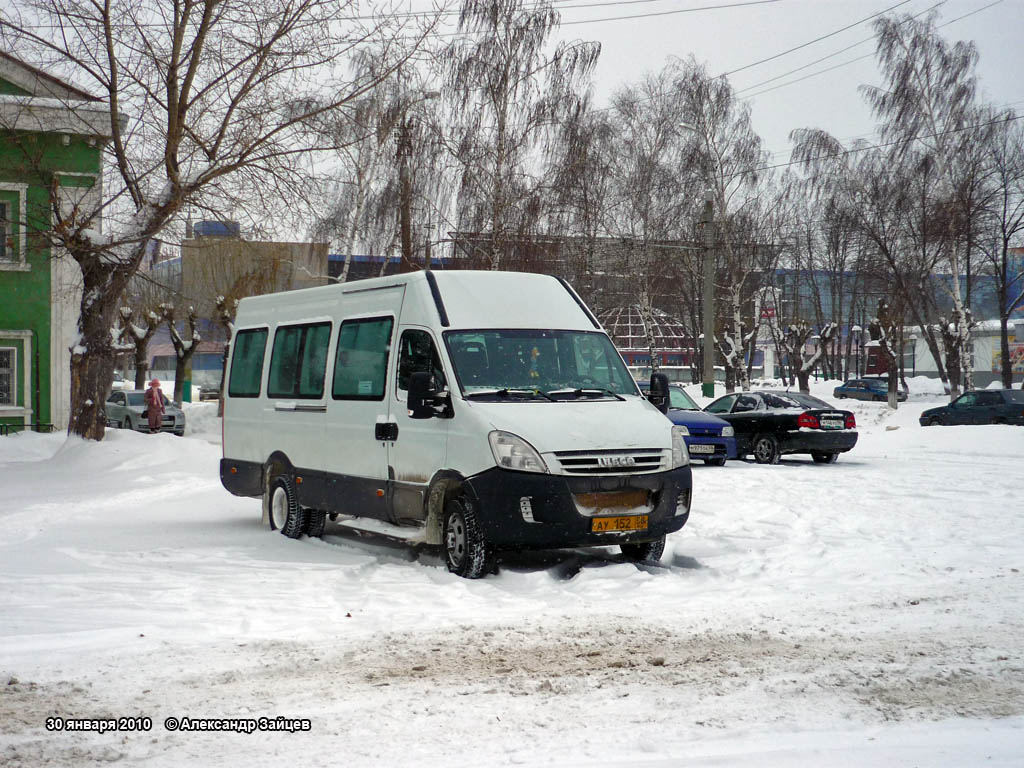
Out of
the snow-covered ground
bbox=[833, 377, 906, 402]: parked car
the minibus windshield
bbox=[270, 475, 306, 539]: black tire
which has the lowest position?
the snow-covered ground

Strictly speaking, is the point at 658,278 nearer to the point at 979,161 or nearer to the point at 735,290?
the point at 735,290

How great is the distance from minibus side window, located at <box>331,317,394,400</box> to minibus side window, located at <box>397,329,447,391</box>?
24 cm

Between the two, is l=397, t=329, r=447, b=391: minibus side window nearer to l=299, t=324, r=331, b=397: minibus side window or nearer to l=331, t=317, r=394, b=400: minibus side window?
l=331, t=317, r=394, b=400: minibus side window

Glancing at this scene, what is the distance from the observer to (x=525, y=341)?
996cm

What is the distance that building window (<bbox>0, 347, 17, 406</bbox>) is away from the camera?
28.4 meters

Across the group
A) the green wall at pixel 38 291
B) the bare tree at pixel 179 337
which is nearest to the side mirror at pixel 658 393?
the green wall at pixel 38 291

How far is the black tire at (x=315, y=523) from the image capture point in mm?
11789

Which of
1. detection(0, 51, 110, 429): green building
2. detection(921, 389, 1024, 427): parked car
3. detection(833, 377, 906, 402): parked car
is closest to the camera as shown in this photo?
detection(0, 51, 110, 429): green building

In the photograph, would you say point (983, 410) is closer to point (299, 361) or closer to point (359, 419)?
point (299, 361)

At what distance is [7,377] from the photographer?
2853 cm

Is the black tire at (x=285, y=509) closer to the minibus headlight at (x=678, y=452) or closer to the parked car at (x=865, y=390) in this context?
the minibus headlight at (x=678, y=452)

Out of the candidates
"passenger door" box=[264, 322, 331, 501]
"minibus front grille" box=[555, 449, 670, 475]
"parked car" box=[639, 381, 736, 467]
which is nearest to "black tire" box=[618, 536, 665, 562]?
"minibus front grille" box=[555, 449, 670, 475]

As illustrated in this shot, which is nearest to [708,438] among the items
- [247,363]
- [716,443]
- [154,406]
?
[716,443]

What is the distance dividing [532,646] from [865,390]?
61778mm
